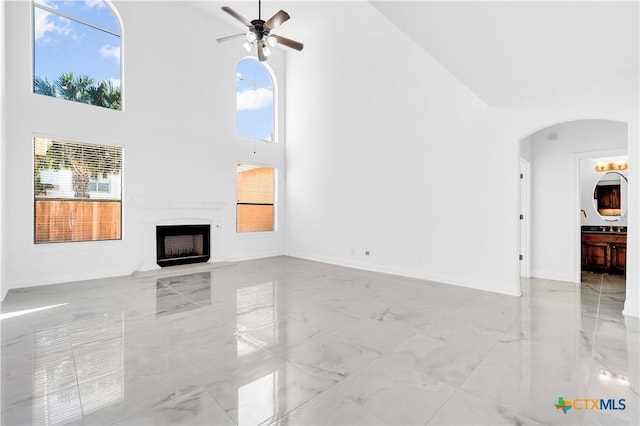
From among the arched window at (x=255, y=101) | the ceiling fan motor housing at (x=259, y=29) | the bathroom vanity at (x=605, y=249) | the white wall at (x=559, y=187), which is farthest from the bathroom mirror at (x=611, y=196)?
the arched window at (x=255, y=101)

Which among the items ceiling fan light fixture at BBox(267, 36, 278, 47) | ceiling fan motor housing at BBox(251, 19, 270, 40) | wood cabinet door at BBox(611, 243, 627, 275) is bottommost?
wood cabinet door at BBox(611, 243, 627, 275)

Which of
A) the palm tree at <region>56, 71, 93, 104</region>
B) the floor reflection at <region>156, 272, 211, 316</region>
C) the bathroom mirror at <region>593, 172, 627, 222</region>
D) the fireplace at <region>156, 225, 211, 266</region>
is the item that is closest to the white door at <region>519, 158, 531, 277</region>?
the bathroom mirror at <region>593, 172, 627, 222</region>

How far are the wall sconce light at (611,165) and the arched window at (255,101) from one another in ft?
23.3

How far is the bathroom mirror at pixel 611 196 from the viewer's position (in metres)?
5.82

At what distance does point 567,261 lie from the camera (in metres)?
5.20

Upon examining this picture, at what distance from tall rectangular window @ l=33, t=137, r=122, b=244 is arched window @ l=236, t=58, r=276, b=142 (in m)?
2.90

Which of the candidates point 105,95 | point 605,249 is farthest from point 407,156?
point 105,95

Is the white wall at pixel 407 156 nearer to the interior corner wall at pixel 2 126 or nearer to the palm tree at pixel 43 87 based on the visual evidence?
the palm tree at pixel 43 87

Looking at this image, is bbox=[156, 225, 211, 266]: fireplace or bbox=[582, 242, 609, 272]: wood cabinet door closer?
bbox=[582, 242, 609, 272]: wood cabinet door

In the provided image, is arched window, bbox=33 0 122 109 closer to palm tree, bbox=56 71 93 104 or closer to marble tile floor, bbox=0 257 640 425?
palm tree, bbox=56 71 93 104

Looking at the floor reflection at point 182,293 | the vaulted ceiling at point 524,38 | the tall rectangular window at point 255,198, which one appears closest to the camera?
the vaulted ceiling at point 524,38

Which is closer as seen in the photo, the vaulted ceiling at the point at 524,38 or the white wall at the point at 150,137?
the vaulted ceiling at the point at 524,38

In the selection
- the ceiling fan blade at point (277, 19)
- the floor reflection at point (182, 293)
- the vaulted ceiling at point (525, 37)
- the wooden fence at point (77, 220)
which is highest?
the ceiling fan blade at point (277, 19)

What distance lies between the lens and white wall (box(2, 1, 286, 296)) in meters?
4.71
